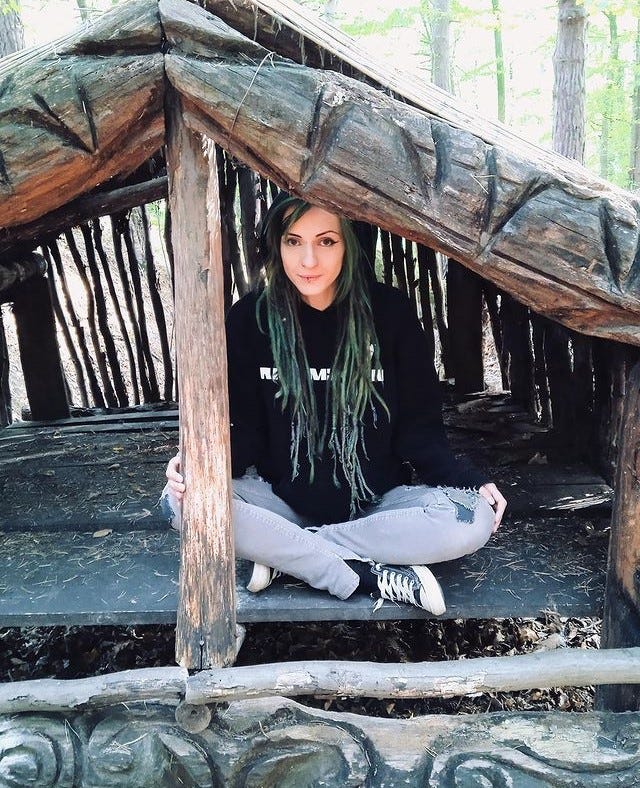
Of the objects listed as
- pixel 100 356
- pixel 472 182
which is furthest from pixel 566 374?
pixel 100 356

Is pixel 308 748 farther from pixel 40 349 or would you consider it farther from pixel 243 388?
pixel 40 349

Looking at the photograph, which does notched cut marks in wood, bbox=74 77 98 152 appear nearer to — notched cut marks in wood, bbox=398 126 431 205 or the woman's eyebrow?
the woman's eyebrow

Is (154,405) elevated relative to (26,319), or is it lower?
lower

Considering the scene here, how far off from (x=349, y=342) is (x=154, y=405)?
3161 mm

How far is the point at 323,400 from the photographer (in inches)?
111

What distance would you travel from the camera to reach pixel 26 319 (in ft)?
16.4

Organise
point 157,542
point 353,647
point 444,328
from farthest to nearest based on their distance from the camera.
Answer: point 444,328 < point 353,647 < point 157,542

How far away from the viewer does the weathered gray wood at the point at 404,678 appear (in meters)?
2.27

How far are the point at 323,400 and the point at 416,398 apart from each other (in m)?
0.37

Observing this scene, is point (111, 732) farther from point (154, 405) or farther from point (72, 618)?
point (154, 405)

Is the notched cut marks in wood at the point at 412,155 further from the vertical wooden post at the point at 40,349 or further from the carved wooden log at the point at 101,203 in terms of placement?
the vertical wooden post at the point at 40,349

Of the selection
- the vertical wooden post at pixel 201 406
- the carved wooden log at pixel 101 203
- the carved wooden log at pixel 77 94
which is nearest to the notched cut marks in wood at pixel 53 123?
the carved wooden log at pixel 77 94

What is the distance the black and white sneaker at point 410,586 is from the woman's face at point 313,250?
3.44ft

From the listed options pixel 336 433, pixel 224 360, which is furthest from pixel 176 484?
pixel 336 433
